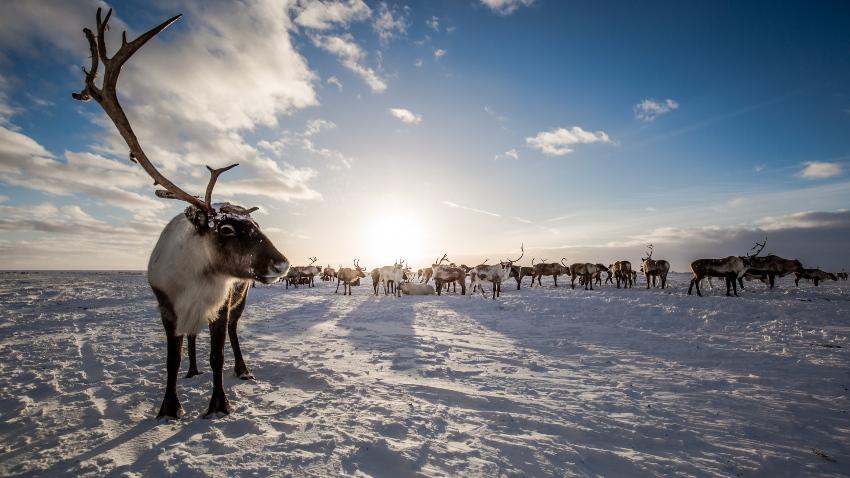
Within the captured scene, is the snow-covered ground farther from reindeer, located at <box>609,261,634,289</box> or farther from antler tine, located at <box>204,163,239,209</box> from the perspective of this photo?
reindeer, located at <box>609,261,634,289</box>

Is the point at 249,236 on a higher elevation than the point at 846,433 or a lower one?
higher

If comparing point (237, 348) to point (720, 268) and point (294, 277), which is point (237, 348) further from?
point (294, 277)

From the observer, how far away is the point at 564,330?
10.6 m

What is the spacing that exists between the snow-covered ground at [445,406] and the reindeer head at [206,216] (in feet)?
5.92

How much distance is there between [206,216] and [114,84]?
1.95 m

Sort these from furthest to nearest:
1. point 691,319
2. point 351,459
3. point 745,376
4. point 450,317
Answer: point 450,317
point 691,319
point 745,376
point 351,459

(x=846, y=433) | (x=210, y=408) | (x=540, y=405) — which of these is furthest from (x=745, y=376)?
(x=210, y=408)

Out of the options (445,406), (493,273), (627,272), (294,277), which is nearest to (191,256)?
(445,406)

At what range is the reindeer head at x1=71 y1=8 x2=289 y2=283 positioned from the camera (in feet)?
13.7

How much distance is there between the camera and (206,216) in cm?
438

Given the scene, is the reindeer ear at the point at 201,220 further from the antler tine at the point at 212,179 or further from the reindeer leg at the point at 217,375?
the reindeer leg at the point at 217,375

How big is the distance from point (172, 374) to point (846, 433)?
780 cm

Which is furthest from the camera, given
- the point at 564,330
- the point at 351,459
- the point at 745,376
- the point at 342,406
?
the point at 564,330

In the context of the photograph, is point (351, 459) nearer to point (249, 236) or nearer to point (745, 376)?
point (249, 236)
